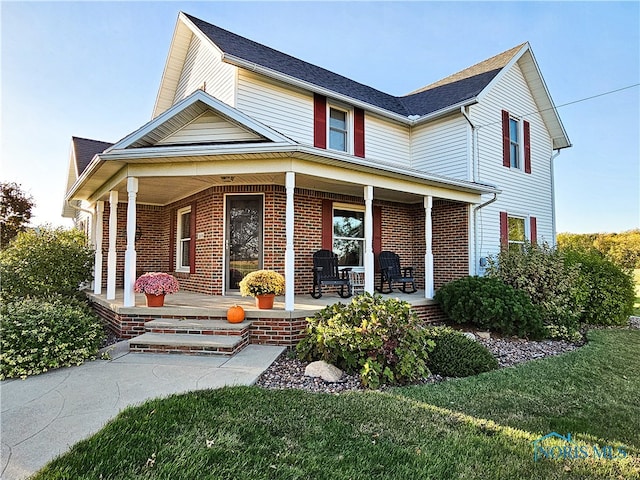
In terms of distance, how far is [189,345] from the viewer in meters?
5.06

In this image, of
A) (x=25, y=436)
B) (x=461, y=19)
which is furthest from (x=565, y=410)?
(x=461, y=19)

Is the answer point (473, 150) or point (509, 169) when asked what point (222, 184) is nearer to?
point (473, 150)

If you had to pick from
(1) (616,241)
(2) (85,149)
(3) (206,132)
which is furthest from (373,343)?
(1) (616,241)

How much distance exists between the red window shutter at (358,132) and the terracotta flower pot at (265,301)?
520cm

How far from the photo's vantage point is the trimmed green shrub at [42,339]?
4102mm

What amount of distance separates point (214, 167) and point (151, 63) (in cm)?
767

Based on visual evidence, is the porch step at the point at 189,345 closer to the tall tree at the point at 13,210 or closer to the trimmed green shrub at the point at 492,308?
the trimmed green shrub at the point at 492,308

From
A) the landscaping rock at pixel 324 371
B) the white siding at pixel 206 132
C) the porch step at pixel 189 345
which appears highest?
the white siding at pixel 206 132

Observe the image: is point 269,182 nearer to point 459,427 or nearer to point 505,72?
point 459,427

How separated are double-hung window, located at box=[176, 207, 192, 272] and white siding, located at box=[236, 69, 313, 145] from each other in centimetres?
314

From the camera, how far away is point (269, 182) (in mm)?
8047

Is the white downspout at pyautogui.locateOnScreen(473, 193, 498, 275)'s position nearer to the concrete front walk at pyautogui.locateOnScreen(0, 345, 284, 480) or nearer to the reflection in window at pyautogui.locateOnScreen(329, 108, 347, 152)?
the reflection in window at pyautogui.locateOnScreen(329, 108, 347, 152)

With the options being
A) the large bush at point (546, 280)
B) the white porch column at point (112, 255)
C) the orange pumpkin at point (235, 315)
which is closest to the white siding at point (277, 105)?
the white porch column at point (112, 255)

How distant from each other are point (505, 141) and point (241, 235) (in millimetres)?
8129
